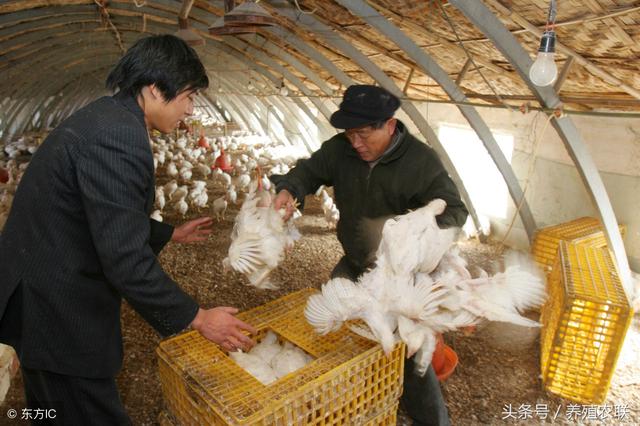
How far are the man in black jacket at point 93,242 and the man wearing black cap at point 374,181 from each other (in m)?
0.97

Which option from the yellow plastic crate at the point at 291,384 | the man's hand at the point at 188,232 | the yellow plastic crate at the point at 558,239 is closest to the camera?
the yellow plastic crate at the point at 291,384

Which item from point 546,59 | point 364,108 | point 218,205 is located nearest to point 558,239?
Answer: point 546,59

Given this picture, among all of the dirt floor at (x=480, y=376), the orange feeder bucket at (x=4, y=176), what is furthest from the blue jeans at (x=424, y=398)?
the orange feeder bucket at (x=4, y=176)

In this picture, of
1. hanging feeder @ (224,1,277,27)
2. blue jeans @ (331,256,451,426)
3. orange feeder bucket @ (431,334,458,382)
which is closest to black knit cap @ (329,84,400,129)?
blue jeans @ (331,256,451,426)

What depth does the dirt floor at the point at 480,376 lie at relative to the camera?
2963mm

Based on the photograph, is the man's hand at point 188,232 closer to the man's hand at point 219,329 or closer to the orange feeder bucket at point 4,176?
the man's hand at point 219,329

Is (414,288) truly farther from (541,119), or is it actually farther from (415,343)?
(541,119)

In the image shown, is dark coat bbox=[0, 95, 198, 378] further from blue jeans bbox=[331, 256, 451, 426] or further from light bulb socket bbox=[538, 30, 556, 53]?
light bulb socket bbox=[538, 30, 556, 53]

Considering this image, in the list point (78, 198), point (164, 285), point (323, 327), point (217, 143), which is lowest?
point (217, 143)

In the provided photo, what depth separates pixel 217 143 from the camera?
15125 mm

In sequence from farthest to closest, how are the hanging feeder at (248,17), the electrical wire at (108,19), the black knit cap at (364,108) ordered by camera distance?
the electrical wire at (108,19) < the hanging feeder at (248,17) < the black knit cap at (364,108)

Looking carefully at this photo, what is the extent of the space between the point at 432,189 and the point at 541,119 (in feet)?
14.3

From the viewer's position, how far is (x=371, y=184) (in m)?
2.54

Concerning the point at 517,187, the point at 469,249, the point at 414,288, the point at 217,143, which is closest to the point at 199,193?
the point at 469,249
